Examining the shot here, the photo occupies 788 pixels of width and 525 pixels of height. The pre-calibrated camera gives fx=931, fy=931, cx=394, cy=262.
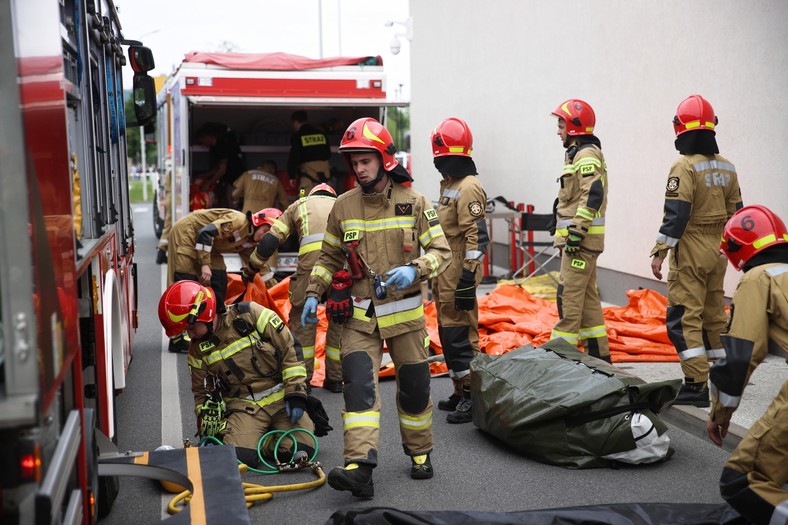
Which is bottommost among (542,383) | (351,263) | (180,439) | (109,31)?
(180,439)

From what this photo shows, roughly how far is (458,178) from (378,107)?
4991 millimetres

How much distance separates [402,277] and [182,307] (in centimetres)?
128

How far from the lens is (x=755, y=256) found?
14.0 ft

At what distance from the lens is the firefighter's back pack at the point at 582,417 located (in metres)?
5.54

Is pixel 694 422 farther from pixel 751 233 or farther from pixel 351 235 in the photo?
pixel 351 235

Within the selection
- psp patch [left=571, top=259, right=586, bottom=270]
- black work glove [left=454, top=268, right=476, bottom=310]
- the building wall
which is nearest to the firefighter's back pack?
black work glove [left=454, top=268, right=476, bottom=310]

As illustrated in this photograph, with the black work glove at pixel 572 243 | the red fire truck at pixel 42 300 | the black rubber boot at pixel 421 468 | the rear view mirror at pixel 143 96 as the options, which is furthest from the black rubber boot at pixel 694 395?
the rear view mirror at pixel 143 96

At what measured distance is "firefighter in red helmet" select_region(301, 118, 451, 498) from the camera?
17.3ft

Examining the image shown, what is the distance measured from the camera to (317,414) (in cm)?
569

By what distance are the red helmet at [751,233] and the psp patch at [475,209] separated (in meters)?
2.76

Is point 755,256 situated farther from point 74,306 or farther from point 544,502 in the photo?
point 74,306

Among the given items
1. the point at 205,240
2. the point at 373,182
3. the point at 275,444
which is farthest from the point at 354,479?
the point at 205,240

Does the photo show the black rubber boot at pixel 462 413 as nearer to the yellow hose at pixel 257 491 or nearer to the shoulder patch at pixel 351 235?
the yellow hose at pixel 257 491

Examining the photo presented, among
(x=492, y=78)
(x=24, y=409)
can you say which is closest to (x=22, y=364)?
(x=24, y=409)
